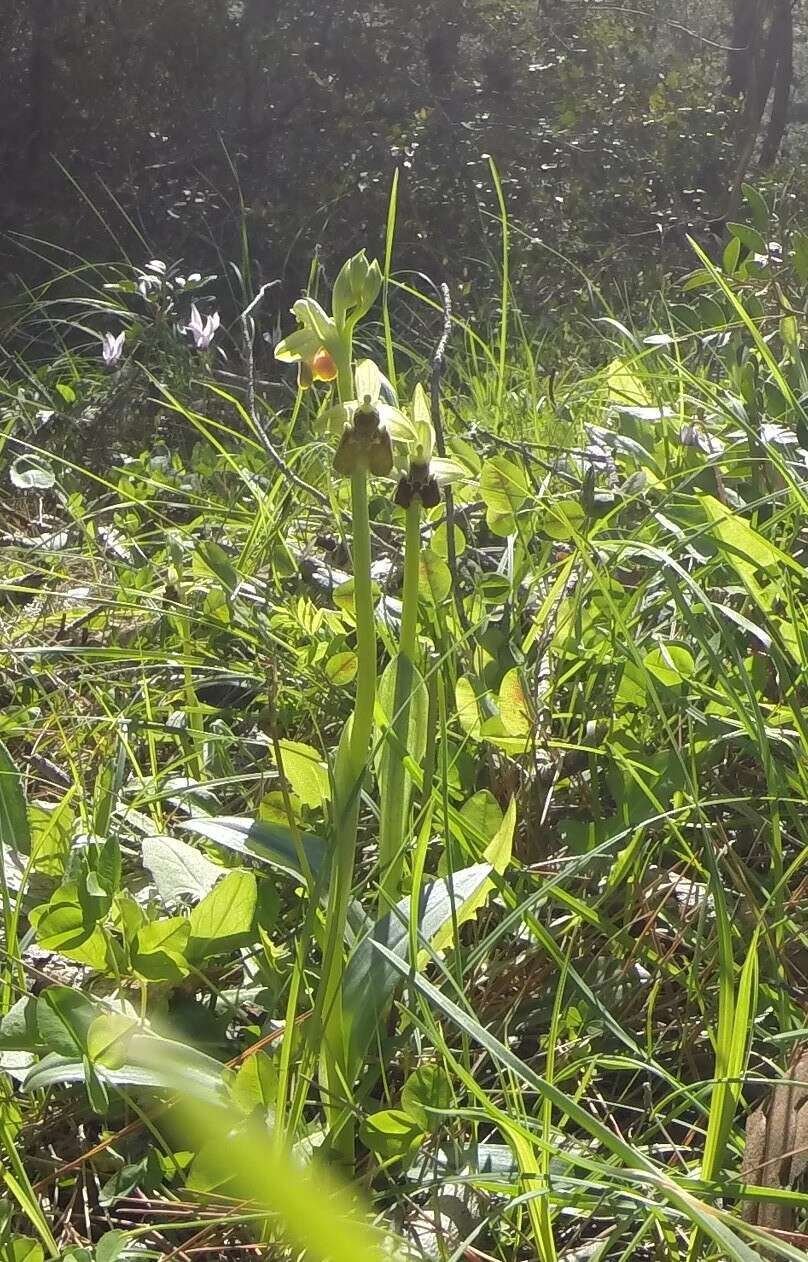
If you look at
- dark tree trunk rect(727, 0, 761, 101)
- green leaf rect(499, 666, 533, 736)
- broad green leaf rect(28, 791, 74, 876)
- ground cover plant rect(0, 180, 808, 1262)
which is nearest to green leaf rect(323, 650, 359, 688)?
ground cover plant rect(0, 180, 808, 1262)

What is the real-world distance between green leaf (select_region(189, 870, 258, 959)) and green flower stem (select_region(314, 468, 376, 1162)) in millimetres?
127

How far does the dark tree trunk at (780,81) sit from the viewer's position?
8.48m

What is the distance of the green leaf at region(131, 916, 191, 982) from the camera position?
0.83 m

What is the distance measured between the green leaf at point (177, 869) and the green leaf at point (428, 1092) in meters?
0.28

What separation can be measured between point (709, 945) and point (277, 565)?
2.82ft

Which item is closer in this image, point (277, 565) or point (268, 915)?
point (268, 915)

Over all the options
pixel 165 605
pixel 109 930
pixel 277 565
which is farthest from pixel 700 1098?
pixel 165 605

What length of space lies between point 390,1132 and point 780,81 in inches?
407

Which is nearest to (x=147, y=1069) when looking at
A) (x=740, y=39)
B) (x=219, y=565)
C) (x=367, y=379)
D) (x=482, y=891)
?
(x=482, y=891)

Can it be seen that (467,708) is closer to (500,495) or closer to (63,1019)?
(500,495)

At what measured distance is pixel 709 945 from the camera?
867mm

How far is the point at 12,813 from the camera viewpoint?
952 millimetres

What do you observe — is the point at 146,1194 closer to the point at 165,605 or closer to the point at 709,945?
the point at 709,945

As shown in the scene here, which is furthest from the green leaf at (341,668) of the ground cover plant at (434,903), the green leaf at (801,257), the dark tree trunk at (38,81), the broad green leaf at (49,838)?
the dark tree trunk at (38,81)
